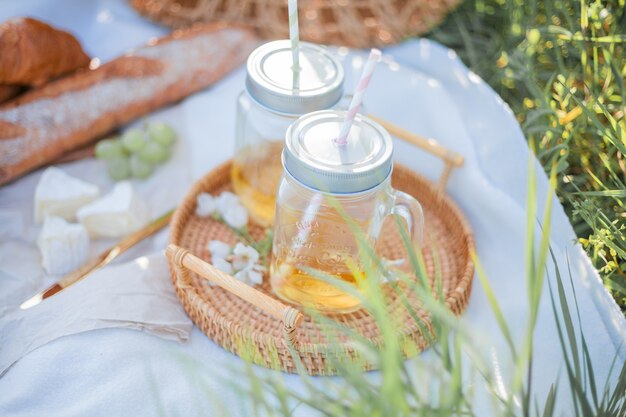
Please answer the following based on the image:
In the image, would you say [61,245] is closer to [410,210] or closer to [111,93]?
[111,93]

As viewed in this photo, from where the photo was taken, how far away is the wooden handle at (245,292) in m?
0.77

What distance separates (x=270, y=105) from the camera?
0.89 meters

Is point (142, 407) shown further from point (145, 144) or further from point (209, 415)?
point (145, 144)

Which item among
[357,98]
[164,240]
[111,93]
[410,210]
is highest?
[357,98]

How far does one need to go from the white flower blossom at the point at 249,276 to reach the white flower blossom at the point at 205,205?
152mm

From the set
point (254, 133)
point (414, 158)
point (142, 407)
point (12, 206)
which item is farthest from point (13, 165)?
point (414, 158)

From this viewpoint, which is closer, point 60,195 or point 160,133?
point 60,195

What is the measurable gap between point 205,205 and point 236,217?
0.19ft

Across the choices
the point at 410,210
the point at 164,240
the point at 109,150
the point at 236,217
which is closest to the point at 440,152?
the point at 410,210

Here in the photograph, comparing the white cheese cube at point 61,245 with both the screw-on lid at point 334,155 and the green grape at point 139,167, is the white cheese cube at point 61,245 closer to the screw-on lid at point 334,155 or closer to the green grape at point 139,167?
the green grape at point 139,167

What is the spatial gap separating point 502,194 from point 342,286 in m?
0.55

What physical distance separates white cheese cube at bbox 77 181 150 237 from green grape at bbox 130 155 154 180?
0.10 metres

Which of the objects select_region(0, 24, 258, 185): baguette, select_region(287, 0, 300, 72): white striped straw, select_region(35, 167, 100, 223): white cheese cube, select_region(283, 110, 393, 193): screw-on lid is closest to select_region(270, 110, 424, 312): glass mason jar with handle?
select_region(283, 110, 393, 193): screw-on lid

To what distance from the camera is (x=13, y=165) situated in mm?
1126
